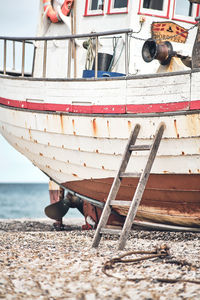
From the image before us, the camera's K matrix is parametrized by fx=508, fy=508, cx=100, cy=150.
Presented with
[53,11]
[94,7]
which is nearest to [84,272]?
[94,7]

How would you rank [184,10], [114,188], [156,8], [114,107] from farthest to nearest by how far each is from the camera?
1. [184,10]
2. [156,8]
3. [114,107]
4. [114,188]

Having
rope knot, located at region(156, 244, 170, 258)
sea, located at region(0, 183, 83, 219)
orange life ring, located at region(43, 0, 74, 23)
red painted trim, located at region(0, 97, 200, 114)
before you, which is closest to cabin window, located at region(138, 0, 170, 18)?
orange life ring, located at region(43, 0, 74, 23)

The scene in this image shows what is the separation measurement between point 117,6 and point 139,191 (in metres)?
4.01

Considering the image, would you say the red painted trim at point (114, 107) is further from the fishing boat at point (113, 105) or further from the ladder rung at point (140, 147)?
the ladder rung at point (140, 147)

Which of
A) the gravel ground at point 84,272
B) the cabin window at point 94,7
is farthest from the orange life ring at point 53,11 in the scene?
the gravel ground at point 84,272

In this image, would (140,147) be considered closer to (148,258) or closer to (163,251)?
(163,251)

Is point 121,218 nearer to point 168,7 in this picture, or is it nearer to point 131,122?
point 131,122

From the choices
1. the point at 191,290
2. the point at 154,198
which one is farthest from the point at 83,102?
the point at 191,290

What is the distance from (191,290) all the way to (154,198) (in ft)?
11.5

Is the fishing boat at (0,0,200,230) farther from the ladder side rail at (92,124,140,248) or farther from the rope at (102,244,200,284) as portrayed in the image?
the rope at (102,244,200,284)

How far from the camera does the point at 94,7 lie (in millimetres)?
9195

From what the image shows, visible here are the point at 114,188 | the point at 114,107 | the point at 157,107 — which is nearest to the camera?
the point at 114,188

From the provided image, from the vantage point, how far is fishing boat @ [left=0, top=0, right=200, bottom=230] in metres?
6.91

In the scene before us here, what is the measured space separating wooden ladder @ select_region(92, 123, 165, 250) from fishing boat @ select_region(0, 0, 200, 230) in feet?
0.87
